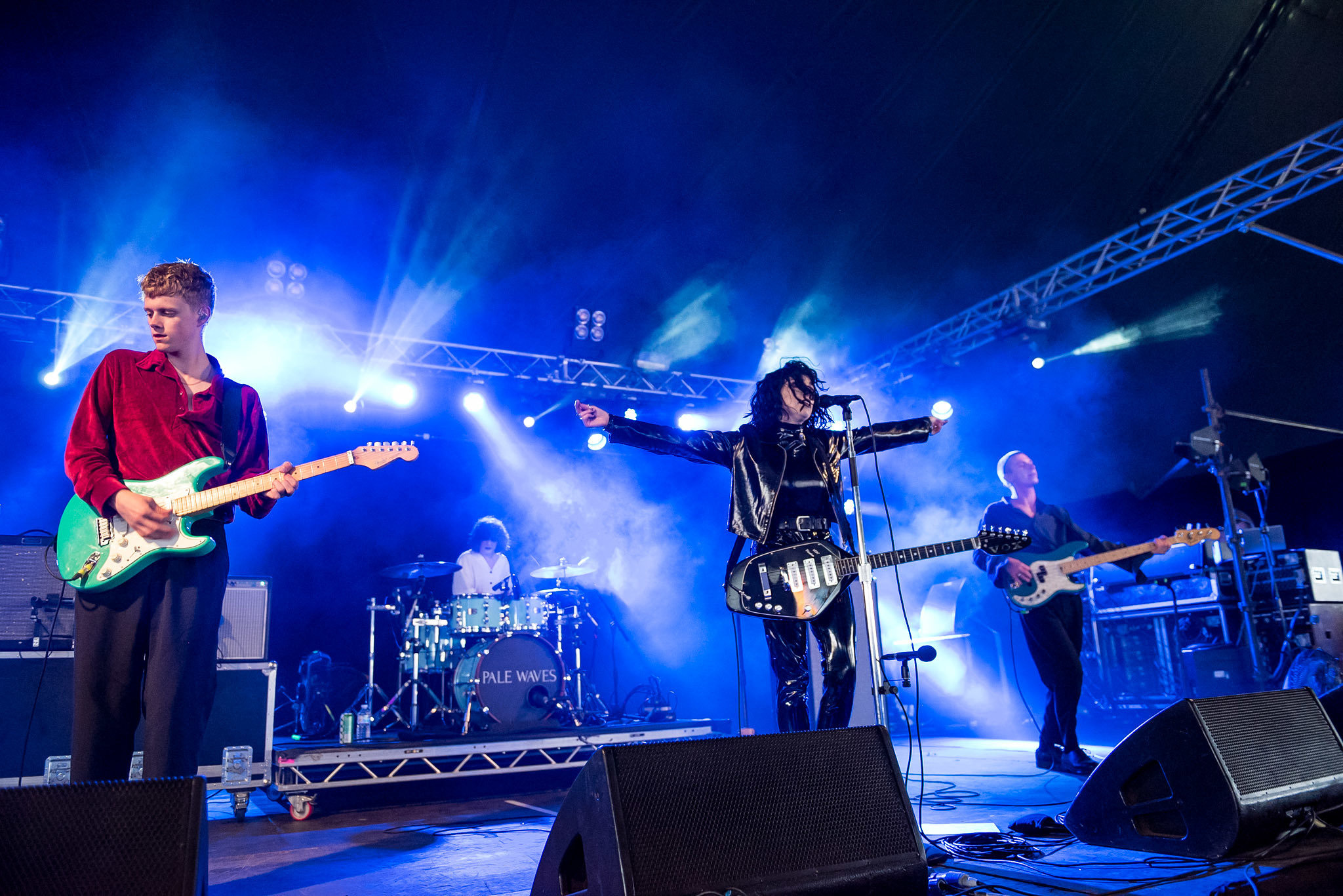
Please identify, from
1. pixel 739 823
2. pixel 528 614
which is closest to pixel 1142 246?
pixel 528 614

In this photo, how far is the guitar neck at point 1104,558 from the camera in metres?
5.35

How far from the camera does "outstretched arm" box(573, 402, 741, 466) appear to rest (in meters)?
3.77

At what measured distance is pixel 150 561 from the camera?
2.54m

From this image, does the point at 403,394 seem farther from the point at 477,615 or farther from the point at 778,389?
the point at 778,389

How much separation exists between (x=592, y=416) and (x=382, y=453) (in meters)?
0.98

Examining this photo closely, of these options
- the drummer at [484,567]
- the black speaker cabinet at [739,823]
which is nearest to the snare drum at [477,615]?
the drummer at [484,567]

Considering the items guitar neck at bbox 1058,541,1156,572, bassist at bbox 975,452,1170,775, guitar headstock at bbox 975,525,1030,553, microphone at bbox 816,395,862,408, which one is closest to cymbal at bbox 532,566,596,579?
bassist at bbox 975,452,1170,775

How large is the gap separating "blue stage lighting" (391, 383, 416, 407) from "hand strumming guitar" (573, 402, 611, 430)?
668 cm

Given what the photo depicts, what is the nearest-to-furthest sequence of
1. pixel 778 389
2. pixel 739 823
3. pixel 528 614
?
pixel 739 823 < pixel 778 389 < pixel 528 614

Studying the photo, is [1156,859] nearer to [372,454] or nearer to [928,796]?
[928,796]

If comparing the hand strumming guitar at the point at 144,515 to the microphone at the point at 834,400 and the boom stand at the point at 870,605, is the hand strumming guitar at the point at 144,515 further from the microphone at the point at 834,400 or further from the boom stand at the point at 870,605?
the microphone at the point at 834,400

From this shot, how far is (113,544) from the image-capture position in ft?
8.21

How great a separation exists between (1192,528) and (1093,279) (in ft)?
11.8

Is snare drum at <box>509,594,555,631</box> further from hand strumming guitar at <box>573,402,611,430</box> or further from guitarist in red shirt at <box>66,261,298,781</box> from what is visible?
guitarist in red shirt at <box>66,261,298,781</box>
